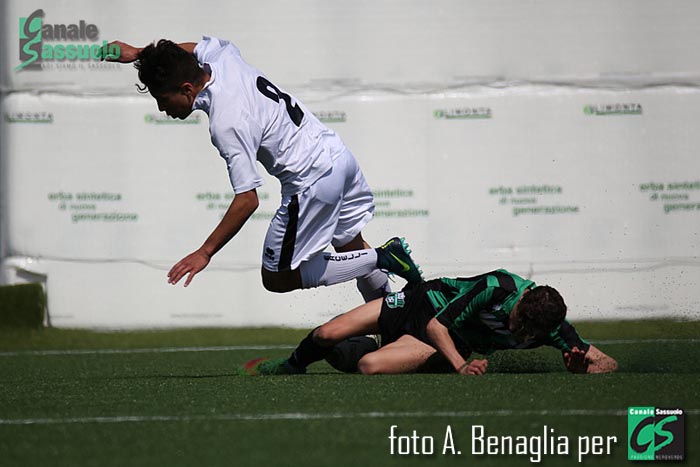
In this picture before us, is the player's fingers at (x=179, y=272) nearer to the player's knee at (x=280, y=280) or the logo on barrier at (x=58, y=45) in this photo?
the player's knee at (x=280, y=280)

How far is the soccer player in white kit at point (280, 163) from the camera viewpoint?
19.7 feet

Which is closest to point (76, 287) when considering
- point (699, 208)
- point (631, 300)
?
point (631, 300)

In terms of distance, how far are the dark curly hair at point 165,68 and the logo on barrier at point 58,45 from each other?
4656 mm

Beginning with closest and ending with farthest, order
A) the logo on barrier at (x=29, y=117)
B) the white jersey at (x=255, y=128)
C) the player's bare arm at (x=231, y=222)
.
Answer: the player's bare arm at (x=231, y=222)
the white jersey at (x=255, y=128)
the logo on barrier at (x=29, y=117)

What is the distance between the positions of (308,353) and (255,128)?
1458 mm

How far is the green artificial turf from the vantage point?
4.32 meters

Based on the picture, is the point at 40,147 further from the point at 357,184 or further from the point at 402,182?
the point at 357,184

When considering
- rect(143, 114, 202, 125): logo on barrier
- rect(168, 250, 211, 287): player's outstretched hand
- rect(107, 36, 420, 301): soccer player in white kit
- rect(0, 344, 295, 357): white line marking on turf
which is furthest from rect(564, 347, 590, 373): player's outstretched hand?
rect(143, 114, 202, 125): logo on barrier

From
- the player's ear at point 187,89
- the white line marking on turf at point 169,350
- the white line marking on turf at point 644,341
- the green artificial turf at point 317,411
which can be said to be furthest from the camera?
the white line marking on turf at point 169,350

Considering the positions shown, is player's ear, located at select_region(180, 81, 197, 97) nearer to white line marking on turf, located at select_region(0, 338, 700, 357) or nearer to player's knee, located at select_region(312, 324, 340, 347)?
player's knee, located at select_region(312, 324, 340, 347)

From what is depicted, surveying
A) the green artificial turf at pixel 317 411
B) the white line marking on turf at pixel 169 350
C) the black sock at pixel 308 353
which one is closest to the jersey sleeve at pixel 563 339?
the green artificial turf at pixel 317 411

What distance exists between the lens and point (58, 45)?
10586 millimetres

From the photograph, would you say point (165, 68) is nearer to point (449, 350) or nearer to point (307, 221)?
point (307, 221)

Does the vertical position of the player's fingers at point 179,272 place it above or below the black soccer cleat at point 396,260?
above
